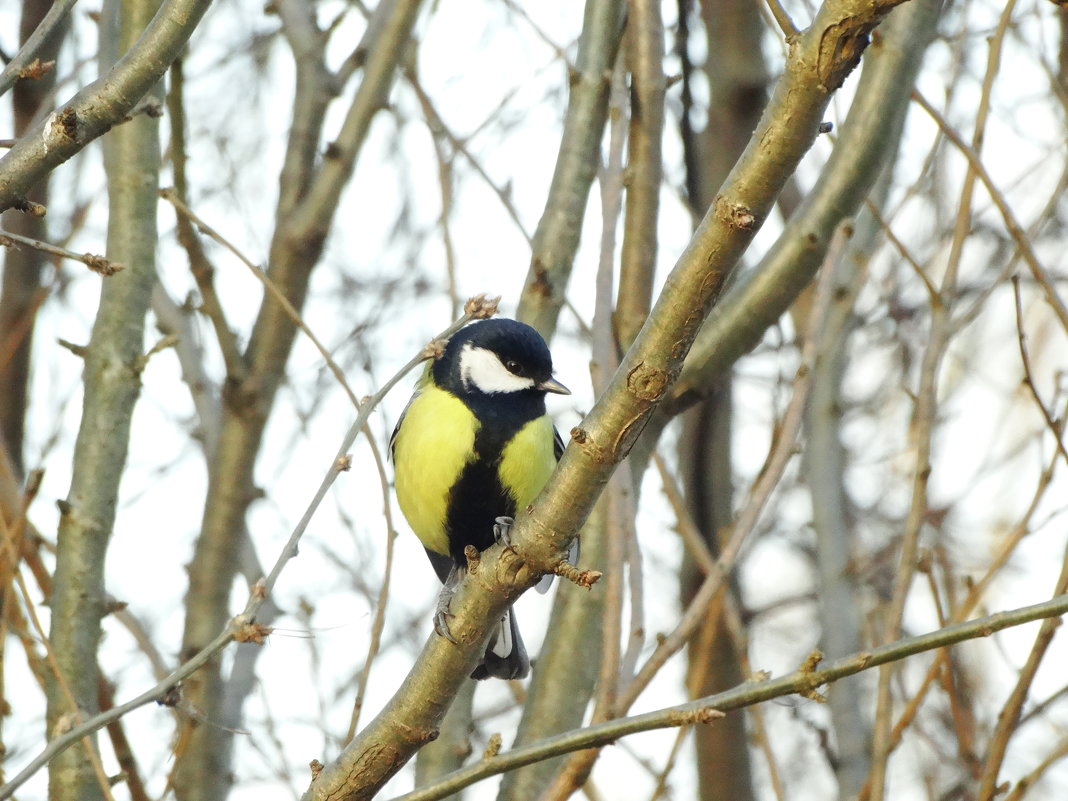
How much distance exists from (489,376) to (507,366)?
5cm

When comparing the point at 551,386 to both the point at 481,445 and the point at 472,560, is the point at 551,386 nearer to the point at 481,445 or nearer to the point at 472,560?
the point at 481,445

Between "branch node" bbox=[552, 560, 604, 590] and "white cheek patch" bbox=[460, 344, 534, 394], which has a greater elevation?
"white cheek patch" bbox=[460, 344, 534, 394]

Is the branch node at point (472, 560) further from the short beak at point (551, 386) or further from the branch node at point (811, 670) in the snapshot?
the short beak at point (551, 386)

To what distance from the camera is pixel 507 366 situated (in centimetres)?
314

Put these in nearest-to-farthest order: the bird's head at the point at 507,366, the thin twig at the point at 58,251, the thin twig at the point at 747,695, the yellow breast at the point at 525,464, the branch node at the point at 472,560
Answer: the thin twig at the point at 747,695 < the thin twig at the point at 58,251 < the branch node at the point at 472,560 < the yellow breast at the point at 525,464 < the bird's head at the point at 507,366

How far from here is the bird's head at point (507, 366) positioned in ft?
10.2

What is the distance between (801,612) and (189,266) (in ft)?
14.6

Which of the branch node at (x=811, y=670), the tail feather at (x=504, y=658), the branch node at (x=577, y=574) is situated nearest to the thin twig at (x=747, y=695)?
the branch node at (x=811, y=670)

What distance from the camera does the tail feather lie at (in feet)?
10.3

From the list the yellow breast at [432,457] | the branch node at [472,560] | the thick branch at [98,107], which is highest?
the yellow breast at [432,457]

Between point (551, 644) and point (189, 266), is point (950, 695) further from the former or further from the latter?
point (189, 266)

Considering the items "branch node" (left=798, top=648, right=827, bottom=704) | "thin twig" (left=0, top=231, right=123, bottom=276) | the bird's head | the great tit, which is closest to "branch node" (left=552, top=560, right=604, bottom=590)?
"branch node" (left=798, top=648, right=827, bottom=704)

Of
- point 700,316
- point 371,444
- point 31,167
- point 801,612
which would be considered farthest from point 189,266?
point 801,612

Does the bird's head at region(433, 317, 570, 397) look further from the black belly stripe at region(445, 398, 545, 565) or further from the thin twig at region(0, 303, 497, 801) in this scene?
the thin twig at region(0, 303, 497, 801)
